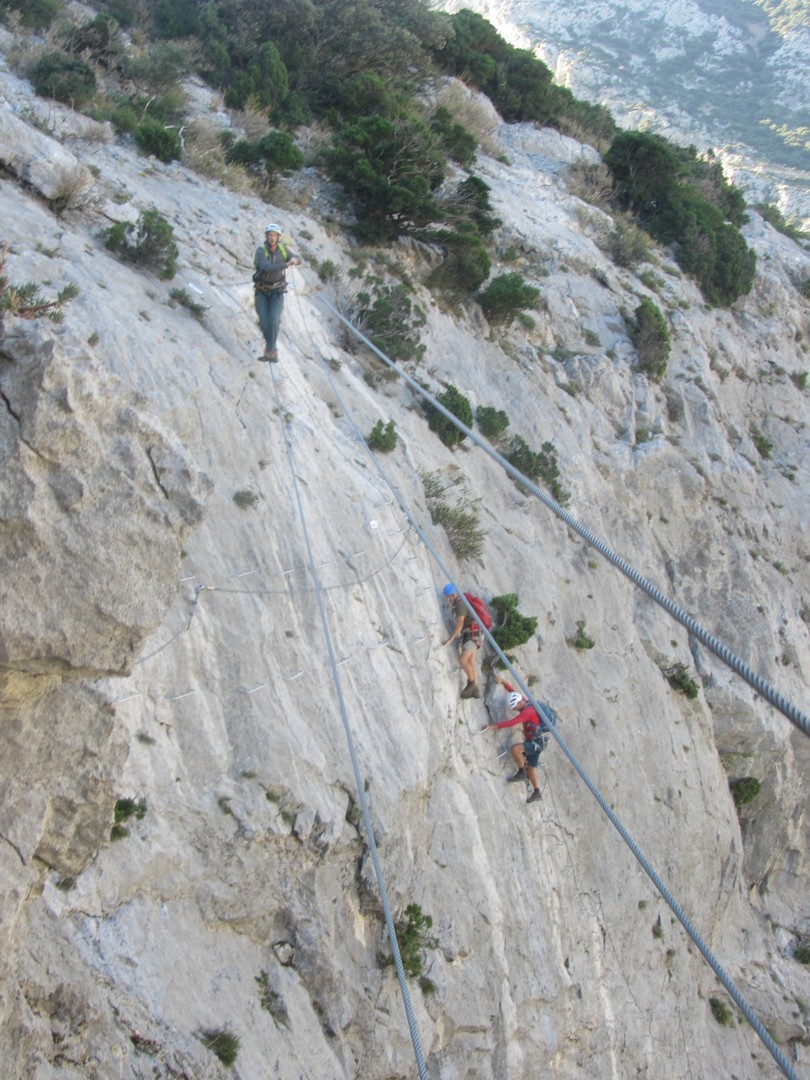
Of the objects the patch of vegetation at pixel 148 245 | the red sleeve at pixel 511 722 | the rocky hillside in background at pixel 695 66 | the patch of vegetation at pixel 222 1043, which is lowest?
the patch of vegetation at pixel 222 1043

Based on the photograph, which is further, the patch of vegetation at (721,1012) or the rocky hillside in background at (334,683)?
the patch of vegetation at (721,1012)

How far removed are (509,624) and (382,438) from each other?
3541 mm

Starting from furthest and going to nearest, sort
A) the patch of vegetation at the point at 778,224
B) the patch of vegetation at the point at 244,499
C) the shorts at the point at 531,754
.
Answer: the patch of vegetation at the point at 778,224 < the shorts at the point at 531,754 < the patch of vegetation at the point at 244,499

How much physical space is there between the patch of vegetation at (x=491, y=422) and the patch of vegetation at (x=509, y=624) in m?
4.30

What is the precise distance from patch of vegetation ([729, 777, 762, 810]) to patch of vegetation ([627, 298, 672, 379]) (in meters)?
9.94

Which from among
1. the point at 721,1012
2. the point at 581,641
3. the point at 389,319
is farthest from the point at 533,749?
the point at 389,319

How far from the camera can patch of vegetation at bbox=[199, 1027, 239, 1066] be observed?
22.6 ft

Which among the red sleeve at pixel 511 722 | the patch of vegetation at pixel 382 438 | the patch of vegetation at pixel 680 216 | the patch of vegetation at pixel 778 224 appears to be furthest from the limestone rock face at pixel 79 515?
the patch of vegetation at pixel 778 224

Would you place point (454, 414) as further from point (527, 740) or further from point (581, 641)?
point (527, 740)

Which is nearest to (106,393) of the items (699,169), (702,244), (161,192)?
(161,192)

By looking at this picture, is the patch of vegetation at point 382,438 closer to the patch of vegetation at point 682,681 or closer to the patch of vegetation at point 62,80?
the patch of vegetation at point 682,681

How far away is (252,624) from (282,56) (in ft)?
65.1

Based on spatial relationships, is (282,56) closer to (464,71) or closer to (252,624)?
(464,71)

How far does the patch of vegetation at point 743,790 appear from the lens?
17.0 metres
